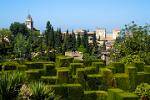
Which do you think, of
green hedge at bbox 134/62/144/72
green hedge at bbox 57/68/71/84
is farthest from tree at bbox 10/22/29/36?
green hedge at bbox 57/68/71/84

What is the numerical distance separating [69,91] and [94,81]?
3166 millimetres

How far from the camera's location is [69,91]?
2391 cm

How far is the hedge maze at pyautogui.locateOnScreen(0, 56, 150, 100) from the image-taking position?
24.0 meters

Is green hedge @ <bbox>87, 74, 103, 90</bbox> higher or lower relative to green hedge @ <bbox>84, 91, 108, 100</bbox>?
higher

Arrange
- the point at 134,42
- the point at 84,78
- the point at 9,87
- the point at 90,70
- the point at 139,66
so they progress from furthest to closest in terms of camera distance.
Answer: the point at 134,42 → the point at 139,66 → the point at 90,70 → the point at 84,78 → the point at 9,87

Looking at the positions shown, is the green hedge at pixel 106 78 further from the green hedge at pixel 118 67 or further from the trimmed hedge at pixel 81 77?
the green hedge at pixel 118 67

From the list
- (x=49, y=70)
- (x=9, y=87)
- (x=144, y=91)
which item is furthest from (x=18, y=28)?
(x=9, y=87)

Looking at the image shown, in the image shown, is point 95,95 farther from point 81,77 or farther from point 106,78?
point 106,78

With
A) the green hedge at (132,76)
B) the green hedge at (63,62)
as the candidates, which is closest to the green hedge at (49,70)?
the green hedge at (63,62)

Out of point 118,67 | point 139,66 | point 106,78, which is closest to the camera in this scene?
point 106,78

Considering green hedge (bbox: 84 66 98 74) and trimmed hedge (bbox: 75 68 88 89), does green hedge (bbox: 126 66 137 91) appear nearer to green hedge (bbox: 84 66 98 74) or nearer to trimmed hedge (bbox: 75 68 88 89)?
green hedge (bbox: 84 66 98 74)

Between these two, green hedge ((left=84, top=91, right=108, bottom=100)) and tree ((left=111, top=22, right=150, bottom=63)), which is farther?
tree ((left=111, top=22, right=150, bottom=63))

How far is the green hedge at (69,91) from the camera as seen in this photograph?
77.2 ft

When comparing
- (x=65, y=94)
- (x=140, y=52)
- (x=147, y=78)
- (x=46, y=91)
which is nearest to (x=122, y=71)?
(x=147, y=78)
